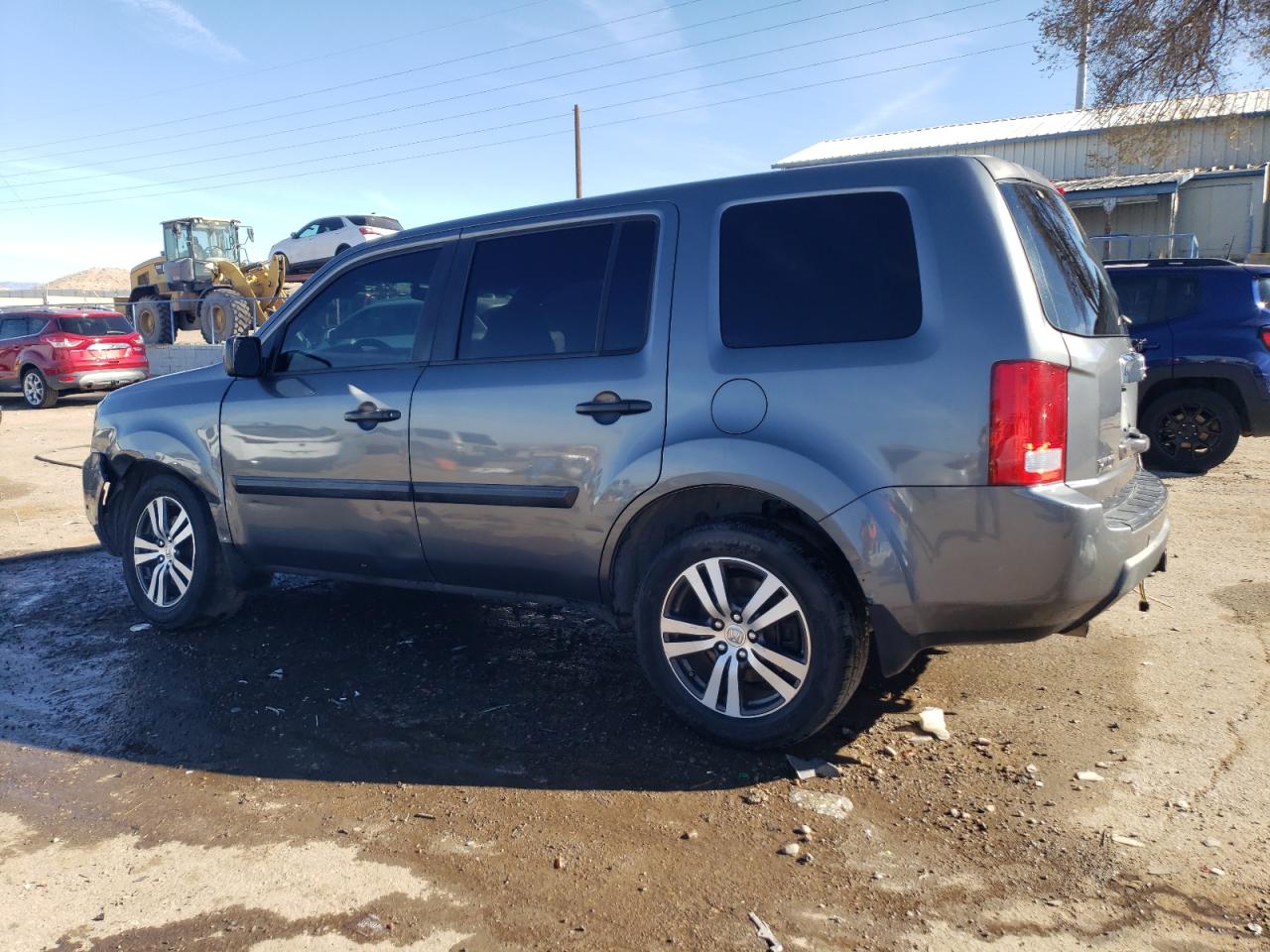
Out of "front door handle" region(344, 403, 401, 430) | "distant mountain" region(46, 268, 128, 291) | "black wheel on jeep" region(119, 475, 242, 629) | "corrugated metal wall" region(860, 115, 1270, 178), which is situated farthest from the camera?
"distant mountain" region(46, 268, 128, 291)

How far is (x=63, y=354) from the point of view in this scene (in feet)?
59.2

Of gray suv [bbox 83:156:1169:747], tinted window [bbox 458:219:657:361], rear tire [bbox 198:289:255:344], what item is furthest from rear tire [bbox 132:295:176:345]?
tinted window [bbox 458:219:657:361]

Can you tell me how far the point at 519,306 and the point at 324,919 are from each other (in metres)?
2.39

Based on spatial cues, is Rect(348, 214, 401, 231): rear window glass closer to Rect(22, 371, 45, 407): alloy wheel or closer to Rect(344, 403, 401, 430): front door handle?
Rect(22, 371, 45, 407): alloy wheel

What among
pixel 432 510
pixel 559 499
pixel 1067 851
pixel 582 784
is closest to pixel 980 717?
pixel 1067 851

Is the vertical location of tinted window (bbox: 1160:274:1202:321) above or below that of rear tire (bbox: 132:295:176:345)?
below

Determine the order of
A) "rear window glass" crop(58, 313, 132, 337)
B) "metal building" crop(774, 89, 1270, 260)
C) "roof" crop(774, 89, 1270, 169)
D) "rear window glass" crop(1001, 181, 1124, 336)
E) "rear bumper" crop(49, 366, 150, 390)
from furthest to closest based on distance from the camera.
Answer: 1. "roof" crop(774, 89, 1270, 169)
2. "metal building" crop(774, 89, 1270, 260)
3. "rear window glass" crop(58, 313, 132, 337)
4. "rear bumper" crop(49, 366, 150, 390)
5. "rear window glass" crop(1001, 181, 1124, 336)

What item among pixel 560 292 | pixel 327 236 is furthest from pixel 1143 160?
pixel 560 292

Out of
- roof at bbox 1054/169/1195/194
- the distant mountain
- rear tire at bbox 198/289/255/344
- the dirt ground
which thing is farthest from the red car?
the distant mountain

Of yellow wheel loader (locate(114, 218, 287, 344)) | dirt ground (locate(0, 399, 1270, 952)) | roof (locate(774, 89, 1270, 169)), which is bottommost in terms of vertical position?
dirt ground (locate(0, 399, 1270, 952))

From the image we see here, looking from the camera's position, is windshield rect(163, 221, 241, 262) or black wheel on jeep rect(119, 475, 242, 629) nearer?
black wheel on jeep rect(119, 475, 242, 629)

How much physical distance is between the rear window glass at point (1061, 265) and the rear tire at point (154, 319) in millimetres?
24641

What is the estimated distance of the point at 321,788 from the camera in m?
3.45

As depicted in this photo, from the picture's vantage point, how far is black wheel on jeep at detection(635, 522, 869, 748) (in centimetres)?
337
